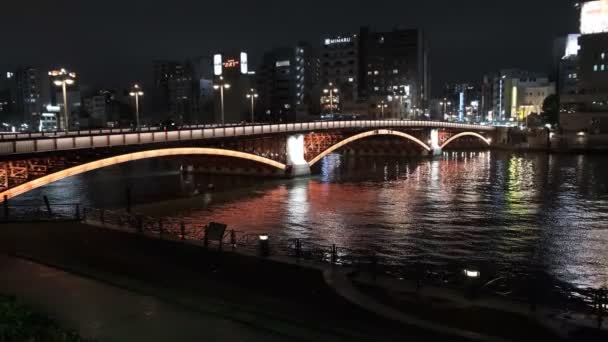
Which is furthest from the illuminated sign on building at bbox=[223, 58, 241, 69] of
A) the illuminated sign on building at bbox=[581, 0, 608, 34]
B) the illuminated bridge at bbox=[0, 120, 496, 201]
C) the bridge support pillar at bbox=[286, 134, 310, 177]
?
the bridge support pillar at bbox=[286, 134, 310, 177]

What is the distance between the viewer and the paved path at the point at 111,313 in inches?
506

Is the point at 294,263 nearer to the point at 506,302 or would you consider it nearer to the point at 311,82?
the point at 506,302

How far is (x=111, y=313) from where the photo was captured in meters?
14.4

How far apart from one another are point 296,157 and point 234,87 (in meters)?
101

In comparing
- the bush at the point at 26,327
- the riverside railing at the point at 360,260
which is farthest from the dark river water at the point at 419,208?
the bush at the point at 26,327

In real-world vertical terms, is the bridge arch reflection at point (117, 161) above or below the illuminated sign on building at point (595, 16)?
below

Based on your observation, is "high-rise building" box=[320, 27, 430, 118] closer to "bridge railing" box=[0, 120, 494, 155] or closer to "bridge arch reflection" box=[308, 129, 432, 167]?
"bridge arch reflection" box=[308, 129, 432, 167]

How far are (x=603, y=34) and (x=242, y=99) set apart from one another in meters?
92.6

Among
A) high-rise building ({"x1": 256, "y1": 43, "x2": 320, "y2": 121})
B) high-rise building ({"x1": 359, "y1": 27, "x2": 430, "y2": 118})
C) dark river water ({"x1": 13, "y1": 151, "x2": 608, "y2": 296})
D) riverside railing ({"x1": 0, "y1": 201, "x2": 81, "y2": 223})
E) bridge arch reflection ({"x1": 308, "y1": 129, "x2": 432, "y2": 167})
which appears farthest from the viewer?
high-rise building ({"x1": 359, "y1": 27, "x2": 430, "y2": 118})

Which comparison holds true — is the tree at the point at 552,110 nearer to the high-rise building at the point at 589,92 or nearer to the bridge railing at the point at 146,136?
the high-rise building at the point at 589,92

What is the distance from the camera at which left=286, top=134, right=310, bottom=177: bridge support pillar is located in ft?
222

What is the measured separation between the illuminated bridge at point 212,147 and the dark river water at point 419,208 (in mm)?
3311

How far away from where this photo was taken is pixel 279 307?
1565 cm

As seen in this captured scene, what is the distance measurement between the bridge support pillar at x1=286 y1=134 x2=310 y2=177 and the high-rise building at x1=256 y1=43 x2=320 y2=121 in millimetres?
95584
